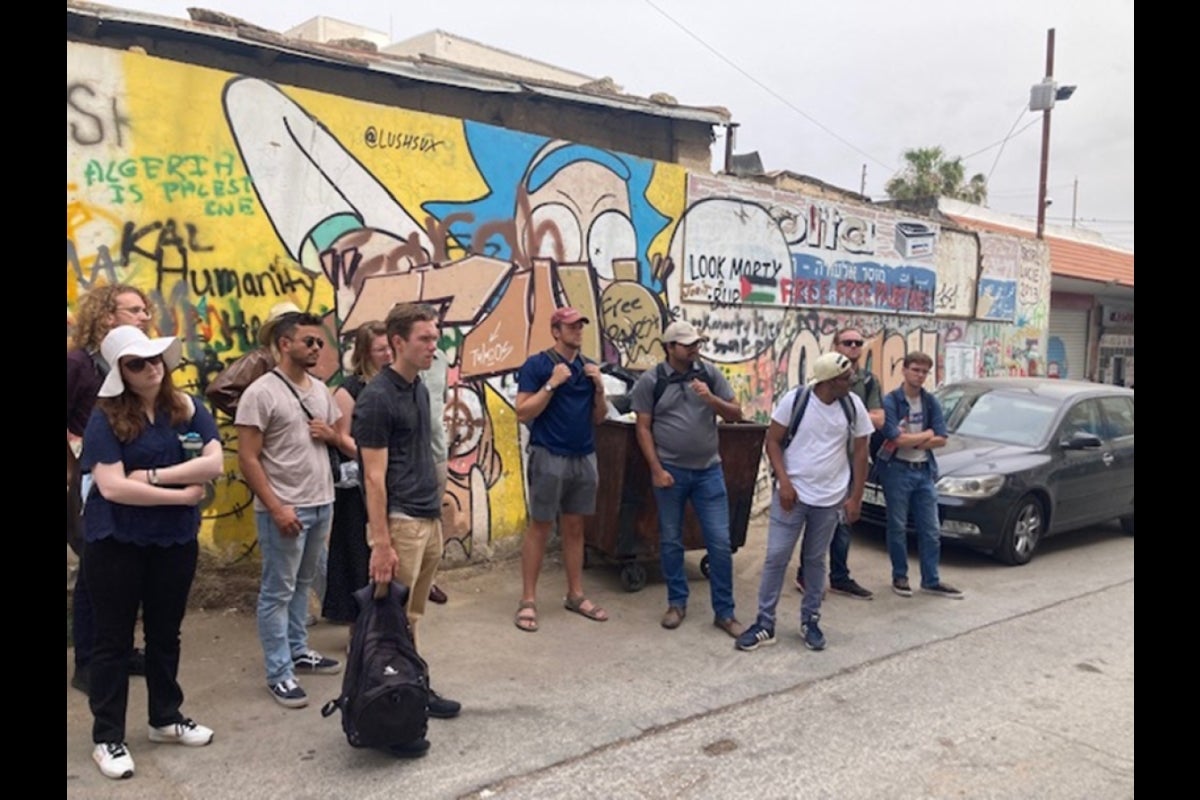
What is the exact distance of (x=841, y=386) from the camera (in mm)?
5141

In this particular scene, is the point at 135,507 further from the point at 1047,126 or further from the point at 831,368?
the point at 1047,126

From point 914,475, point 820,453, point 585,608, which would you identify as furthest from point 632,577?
point 914,475

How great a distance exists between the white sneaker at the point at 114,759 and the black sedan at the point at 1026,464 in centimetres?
598

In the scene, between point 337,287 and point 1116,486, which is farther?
point 1116,486

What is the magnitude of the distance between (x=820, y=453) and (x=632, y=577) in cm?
178

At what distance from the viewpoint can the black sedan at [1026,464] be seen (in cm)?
722

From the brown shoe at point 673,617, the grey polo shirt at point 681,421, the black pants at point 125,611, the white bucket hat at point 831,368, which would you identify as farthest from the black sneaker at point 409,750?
the white bucket hat at point 831,368

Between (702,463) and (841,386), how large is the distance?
983mm

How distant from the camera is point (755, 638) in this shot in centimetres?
515

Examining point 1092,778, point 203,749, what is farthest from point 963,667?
point 203,749

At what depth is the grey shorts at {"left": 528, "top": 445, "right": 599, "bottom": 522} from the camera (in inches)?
213
